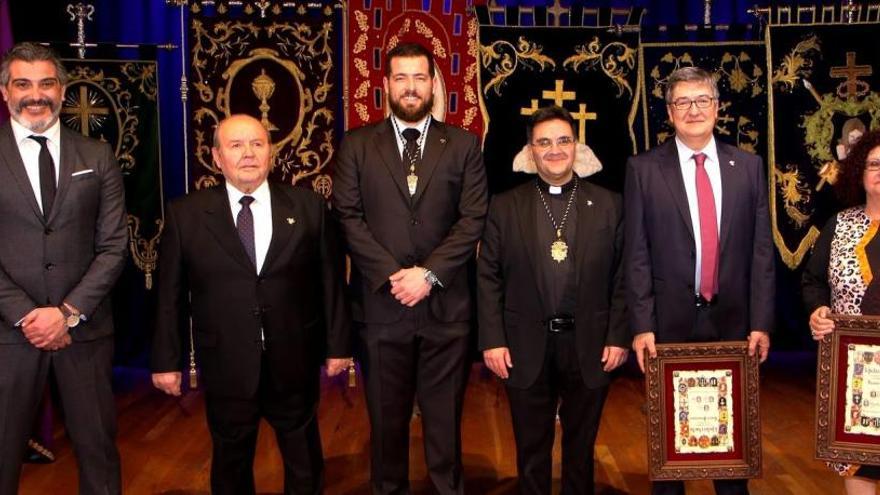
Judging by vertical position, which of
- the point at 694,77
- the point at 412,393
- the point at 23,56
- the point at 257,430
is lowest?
the point at 257,430

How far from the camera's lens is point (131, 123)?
19.0 feet

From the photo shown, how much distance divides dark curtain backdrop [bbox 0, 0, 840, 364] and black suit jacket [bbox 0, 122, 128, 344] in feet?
9.49

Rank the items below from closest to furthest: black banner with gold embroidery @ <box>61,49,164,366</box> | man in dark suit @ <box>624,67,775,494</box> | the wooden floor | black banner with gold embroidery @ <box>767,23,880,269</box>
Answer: man in dark suit @ <box>624,67,775,494</box>
the wooden floor
black banner with gold embroidery @ <box>61,49,164,366</box>
black banner with gold embroidery @ <box>767,23,880,269</box>

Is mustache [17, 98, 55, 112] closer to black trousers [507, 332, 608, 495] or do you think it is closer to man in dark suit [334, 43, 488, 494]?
man in dark suit [334, 43, 488, 494]

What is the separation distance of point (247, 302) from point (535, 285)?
3.44ft

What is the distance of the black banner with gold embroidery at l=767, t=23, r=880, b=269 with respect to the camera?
576 cm

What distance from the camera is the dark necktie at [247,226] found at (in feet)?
10.7

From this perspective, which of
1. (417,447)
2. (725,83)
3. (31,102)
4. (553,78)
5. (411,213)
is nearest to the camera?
(31,102)

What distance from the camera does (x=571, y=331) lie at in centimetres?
329

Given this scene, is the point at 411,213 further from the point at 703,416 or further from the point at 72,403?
the point at 72,403

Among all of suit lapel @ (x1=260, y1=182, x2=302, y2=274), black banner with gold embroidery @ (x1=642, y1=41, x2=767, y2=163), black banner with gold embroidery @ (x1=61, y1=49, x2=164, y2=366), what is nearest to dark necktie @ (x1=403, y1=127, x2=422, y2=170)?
suit lapel @ (x1=260, y1=182, x2=302, y2=274)

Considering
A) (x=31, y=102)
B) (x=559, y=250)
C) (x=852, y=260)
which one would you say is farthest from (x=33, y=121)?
(x=852, y=260)

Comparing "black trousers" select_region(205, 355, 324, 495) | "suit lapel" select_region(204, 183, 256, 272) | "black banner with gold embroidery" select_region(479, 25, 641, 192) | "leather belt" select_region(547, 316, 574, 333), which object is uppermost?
"black banner with gold embroidery" select_region(479, 25, 641, 192)

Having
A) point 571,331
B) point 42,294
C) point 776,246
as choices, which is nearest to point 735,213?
point 571,331
